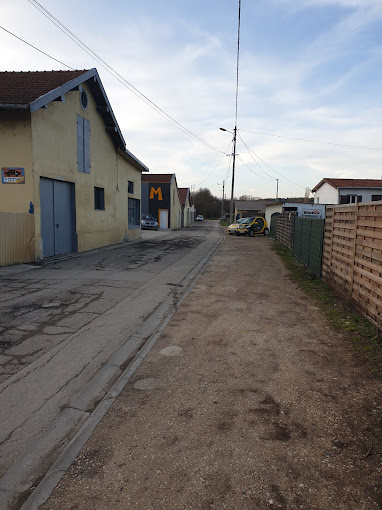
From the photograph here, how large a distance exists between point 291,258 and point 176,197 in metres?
28.9

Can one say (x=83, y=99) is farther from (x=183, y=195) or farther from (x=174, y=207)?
(x=183, y=195)

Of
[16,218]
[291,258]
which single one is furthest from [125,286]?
[291,258]

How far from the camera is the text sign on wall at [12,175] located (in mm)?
10750

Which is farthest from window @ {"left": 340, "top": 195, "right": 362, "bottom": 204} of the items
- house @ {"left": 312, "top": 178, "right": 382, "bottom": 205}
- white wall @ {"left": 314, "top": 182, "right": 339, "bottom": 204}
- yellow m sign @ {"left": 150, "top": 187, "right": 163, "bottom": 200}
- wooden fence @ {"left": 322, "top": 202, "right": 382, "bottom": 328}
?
wooden fence @ {"left": 322, "top": 202, "right": 382, "bottom": 328}

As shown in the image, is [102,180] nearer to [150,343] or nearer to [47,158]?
[47,158]

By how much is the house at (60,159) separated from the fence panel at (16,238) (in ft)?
0.18

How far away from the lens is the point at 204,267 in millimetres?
11805

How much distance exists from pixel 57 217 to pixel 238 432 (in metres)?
11.7

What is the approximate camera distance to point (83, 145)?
14523 mm

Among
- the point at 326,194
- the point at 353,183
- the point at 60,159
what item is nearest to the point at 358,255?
the point at 60,159

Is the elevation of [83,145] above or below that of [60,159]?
above

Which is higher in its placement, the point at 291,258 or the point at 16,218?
the point at 16,218

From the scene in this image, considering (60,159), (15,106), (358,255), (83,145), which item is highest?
(15,106)

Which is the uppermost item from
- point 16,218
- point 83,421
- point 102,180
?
point 102,180
